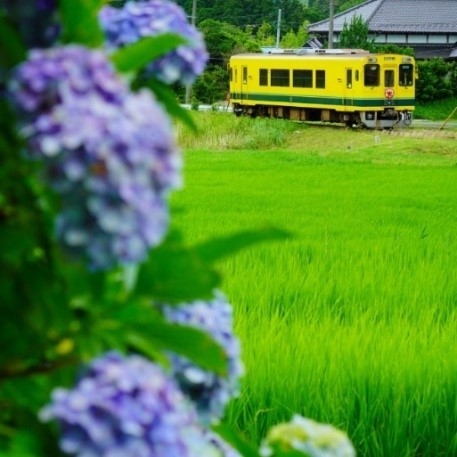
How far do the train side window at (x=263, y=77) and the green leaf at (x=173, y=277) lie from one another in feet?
84.4

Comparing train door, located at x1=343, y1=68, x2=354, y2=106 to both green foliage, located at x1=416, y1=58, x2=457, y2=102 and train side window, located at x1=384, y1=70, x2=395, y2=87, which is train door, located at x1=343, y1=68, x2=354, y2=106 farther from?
green foliage, located at x1=416, y1=58, x2=457, y2=102

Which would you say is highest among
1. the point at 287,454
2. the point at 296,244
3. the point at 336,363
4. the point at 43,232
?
the point at 43,232

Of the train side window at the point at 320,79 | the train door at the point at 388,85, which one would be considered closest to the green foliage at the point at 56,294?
the train door at the point at 388,85

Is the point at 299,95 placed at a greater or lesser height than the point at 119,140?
lesser

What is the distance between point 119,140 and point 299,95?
24707 millimetres

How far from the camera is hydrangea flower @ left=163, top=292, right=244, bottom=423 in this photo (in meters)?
0.96

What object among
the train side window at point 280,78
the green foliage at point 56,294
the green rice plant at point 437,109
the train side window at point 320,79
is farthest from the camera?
the green rice plant at point 437,109

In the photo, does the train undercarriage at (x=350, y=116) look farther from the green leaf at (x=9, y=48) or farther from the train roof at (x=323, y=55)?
the green leaf at (x=9, y=48)

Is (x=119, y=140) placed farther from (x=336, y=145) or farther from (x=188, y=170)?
(x=336, y=145)

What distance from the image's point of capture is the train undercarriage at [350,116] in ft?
78.6

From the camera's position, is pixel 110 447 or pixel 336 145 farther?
pixel 336 145

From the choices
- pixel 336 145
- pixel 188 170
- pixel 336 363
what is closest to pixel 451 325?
pixel 336 363

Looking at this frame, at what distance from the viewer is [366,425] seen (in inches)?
113

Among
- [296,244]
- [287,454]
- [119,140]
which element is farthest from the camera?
[296,244]
